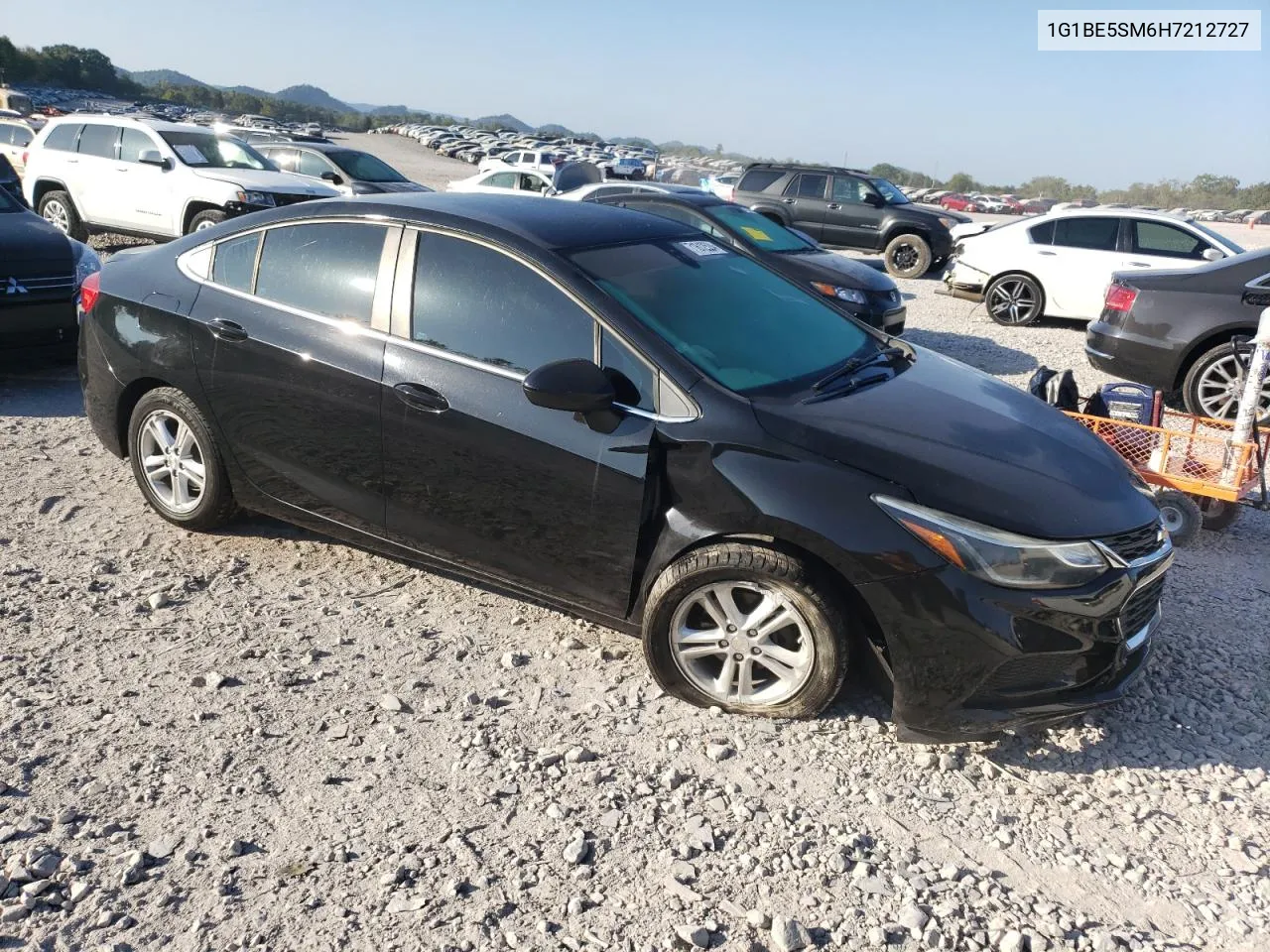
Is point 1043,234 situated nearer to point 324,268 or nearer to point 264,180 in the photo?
point 264,180

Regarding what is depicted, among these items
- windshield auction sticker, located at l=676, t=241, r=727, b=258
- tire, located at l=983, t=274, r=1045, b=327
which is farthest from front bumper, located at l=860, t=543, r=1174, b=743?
tire, located at l=983, t=274, r=1045, b=327

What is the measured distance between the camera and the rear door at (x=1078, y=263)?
1134cm

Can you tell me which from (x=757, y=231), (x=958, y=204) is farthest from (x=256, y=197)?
(x=958, y=204)

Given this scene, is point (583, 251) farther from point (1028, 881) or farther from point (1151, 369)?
point (1151, 369)

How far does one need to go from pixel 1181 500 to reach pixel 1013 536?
2709 mm

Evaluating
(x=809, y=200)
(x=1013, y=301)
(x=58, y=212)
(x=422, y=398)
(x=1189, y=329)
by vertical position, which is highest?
(x=809, y=200)

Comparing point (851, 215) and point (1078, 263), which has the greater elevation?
point (851, 215)

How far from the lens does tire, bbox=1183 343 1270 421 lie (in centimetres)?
723

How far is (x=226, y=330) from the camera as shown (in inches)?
167

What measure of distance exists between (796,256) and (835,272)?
477 mm

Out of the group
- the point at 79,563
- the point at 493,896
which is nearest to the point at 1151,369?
the point at 493,896

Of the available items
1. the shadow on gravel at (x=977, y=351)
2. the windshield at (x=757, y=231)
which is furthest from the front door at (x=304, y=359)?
the shadow on gravel at (x=977, y=351)

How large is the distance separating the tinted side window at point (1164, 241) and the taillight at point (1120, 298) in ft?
13.9

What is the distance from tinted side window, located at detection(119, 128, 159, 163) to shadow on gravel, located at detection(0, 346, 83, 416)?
20.7 feet
